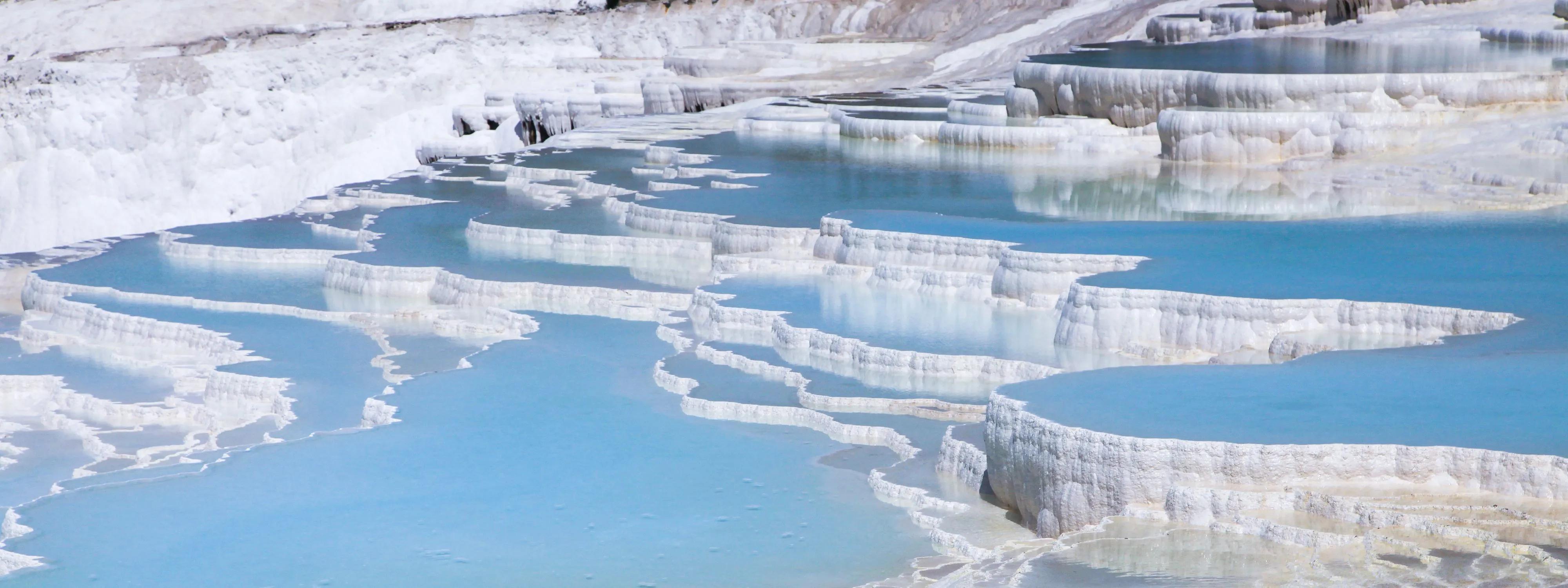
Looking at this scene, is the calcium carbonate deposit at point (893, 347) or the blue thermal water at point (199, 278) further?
the blue thermal water at point (199, 278)

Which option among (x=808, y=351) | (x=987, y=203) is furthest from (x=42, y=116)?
(x=808, y=351)

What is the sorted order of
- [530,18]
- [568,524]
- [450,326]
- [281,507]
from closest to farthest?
1. [568,524]
2. [281,507]
3. [450,326]
4. [530,18]

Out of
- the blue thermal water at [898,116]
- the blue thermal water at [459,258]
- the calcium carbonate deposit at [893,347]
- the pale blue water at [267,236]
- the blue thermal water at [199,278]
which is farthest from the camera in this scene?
the blue thermal water at [898,116]

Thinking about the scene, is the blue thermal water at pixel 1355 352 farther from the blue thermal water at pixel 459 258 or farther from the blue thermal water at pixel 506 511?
the blue thermal water at pixel 459 258

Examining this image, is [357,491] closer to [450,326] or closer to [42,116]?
[450,326]

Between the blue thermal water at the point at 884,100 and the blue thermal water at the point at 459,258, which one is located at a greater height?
the blue thermal water at the point at 884,100

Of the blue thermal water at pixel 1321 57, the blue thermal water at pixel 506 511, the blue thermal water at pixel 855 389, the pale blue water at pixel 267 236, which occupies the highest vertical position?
the blue thermal water at pixel 1321 57

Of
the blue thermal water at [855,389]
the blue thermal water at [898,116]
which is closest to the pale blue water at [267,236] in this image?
the blue thermal water at [898,116]
